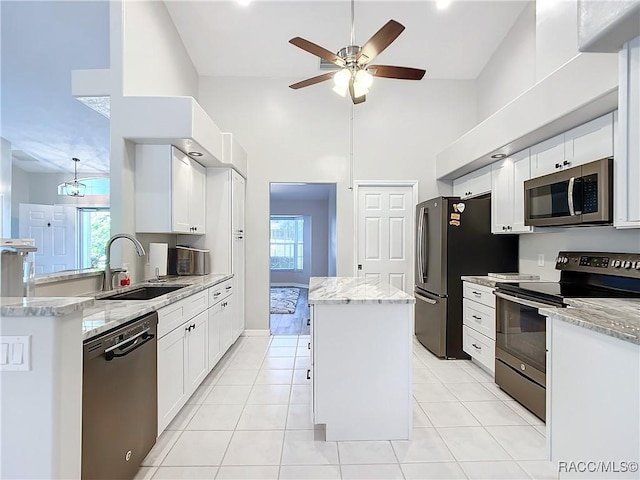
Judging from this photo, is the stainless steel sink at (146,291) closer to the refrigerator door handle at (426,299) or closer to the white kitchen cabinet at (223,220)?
the white kitchen cabinet at (223,220)

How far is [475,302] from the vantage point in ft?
11.7

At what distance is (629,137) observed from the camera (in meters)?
1.55

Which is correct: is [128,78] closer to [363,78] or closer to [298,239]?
[363,78]

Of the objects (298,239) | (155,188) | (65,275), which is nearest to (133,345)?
(65,275)

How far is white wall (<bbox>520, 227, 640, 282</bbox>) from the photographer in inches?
102

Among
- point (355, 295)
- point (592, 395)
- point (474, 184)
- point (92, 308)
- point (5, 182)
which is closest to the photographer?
point (592, 395)

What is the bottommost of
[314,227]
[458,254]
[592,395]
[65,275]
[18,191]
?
[592,395]

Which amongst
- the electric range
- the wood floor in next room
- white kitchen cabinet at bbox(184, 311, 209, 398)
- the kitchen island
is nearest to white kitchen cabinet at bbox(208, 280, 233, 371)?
white kitchen cabinet at bbox(184, 311, 209, 398)

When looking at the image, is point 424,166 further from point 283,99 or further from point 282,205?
point 282,205

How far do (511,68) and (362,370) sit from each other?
3807 millimetres

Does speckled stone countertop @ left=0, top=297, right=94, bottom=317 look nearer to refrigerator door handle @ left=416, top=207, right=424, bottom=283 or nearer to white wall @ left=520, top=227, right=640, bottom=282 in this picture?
white wall @ left=520, top=227, right=640, bottom=282

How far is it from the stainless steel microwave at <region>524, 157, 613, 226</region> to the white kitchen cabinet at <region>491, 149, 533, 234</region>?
0.97 ft

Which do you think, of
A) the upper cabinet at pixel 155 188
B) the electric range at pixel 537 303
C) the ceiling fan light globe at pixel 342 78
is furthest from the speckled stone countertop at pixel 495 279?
the upper cabinet at pixel 155 188

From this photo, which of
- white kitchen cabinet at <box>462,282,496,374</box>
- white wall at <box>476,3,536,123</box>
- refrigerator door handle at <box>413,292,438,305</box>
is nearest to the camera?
white kitchen cabinet at <box>462,282,496,374</box>
